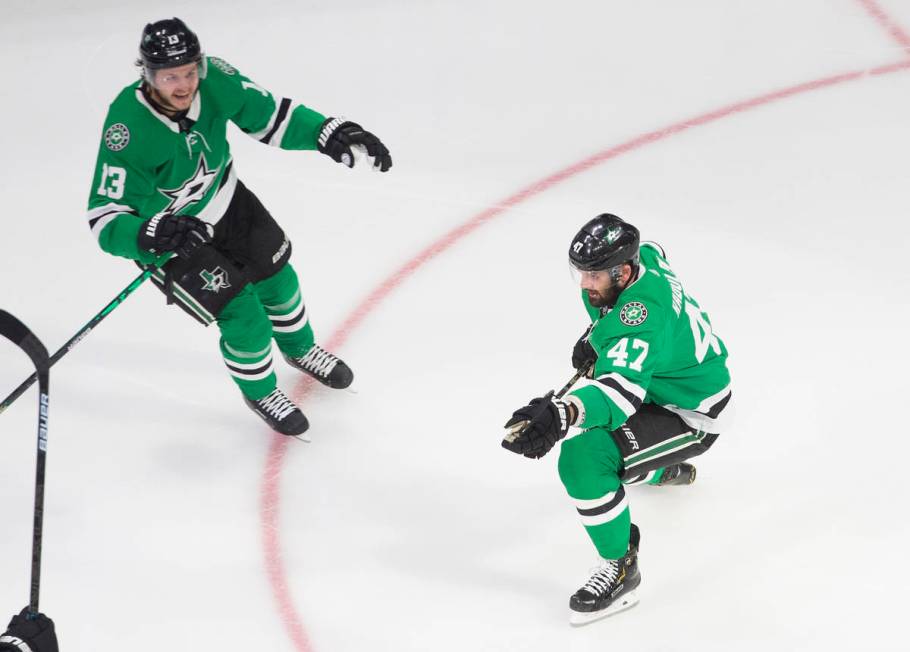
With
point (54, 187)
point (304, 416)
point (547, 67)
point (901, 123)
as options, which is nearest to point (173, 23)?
point (304, 416)

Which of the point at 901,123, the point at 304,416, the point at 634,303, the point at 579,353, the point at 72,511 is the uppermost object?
the point at 901,123

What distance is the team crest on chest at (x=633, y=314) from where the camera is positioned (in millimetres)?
2823

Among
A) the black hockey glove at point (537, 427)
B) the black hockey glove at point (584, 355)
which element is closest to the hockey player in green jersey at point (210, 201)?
the black hockey glove at point (584, 355)

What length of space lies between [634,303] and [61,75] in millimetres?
3329

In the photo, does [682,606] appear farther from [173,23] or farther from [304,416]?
[173,23]

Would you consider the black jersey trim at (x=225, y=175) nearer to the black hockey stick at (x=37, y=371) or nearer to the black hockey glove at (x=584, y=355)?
the black hockey stick at (x=37, y=371)

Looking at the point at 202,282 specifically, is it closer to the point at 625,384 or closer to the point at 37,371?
the point at 37,371

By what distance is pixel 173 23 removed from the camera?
3.11 m

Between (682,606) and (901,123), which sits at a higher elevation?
(901,123)

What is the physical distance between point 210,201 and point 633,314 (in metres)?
1.25

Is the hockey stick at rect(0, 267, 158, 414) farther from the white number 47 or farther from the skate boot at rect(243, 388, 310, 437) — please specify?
the white number 47

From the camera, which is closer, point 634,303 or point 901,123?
point 634,303

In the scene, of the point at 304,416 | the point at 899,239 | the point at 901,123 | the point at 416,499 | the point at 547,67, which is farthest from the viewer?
the point at 547,67

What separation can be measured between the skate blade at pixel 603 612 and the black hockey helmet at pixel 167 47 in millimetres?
1640
